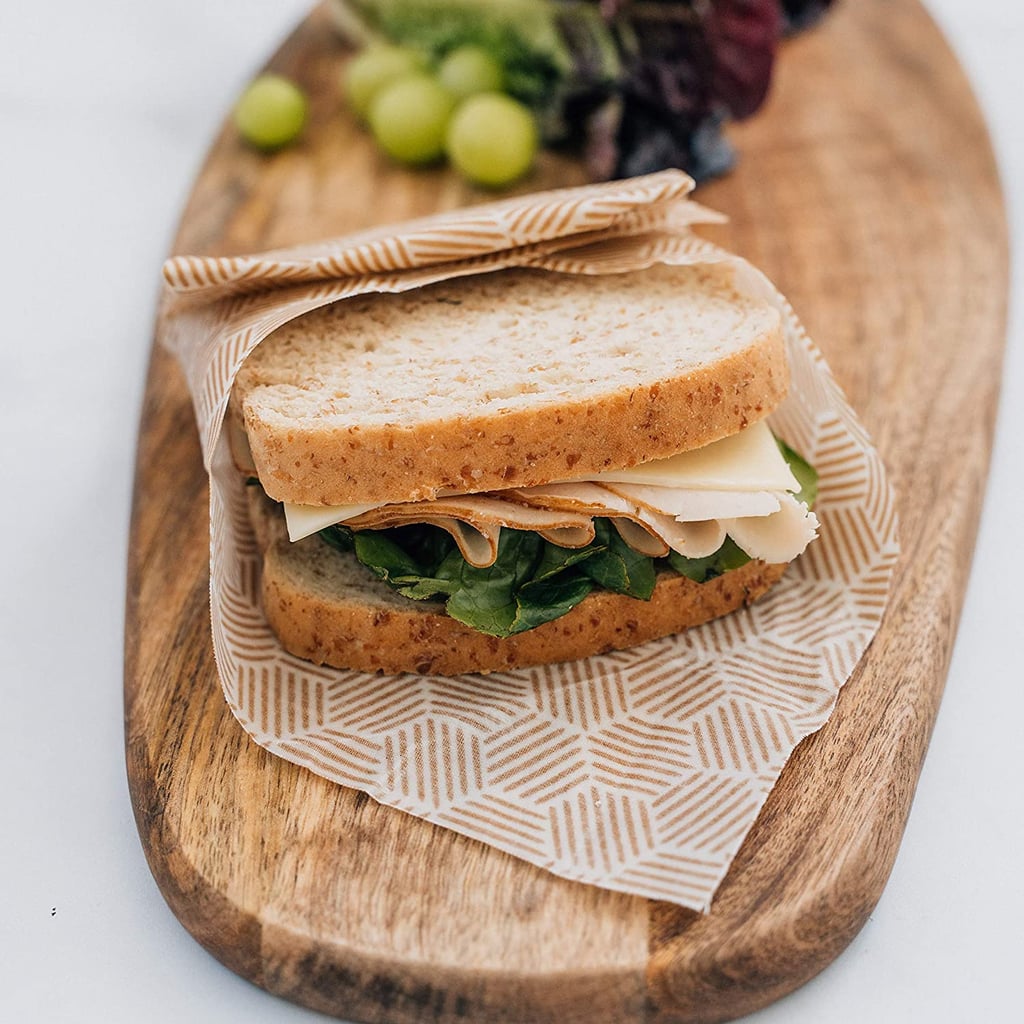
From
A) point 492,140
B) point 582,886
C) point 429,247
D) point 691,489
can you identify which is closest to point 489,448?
point 691,489

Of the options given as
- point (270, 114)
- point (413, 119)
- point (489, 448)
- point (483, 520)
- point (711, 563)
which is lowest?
point (270, 114)

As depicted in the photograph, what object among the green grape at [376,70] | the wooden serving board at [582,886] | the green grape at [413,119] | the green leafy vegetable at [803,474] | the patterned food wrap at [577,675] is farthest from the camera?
the green grape at [376,70]

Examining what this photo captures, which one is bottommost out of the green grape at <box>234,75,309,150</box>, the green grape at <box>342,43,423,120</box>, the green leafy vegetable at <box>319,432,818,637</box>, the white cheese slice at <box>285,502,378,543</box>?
the green grape at <box>234,75,309,150</box>

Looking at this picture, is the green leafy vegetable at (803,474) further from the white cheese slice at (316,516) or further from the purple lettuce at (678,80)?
the purple lettuce at (678,80)

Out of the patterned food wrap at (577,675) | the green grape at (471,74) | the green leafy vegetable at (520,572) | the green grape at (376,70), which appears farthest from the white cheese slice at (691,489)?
the green grape at (376,70)

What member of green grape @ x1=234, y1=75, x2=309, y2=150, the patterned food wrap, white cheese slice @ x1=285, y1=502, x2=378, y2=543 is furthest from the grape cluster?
white cheese slice @ x1=285, y1=502, x2=378, y2=543

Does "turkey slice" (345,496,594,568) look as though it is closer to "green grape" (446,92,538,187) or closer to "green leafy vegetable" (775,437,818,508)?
"green leafy vegetable" (775,437,818,508)

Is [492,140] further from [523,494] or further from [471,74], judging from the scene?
[523,494]
